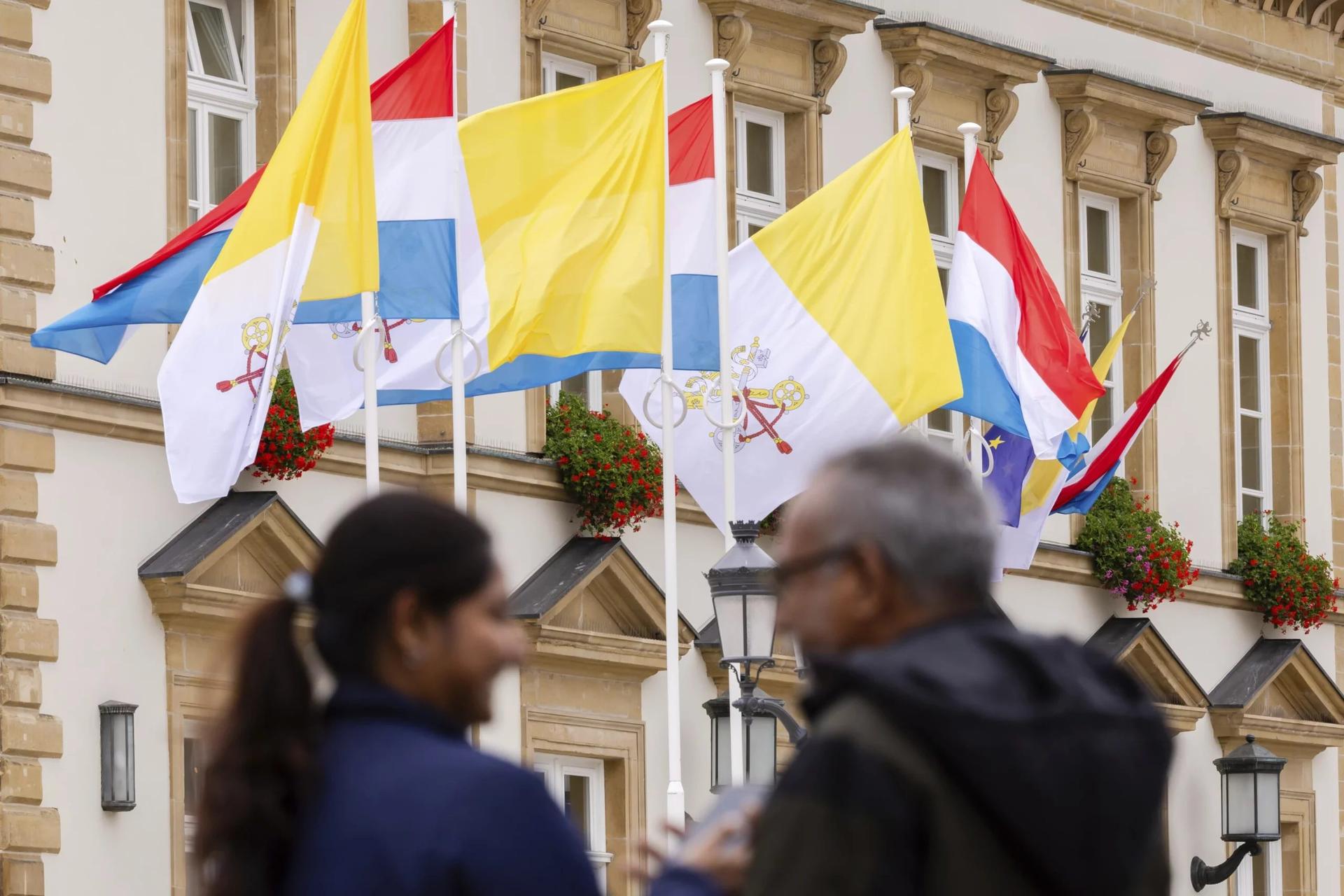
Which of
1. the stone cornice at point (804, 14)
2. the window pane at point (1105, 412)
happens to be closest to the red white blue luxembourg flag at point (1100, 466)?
the window pane at point (1105, 412)

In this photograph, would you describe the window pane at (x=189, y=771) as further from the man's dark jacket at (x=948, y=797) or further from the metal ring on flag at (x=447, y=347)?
the man's dark jacket at (x=948, y=797)

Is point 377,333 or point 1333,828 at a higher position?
point 377,333

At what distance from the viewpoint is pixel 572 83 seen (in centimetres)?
1795

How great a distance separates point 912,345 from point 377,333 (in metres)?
2.67

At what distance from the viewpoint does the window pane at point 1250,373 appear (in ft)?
77.4

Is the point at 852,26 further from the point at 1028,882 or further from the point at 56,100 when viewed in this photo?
the point at 1028,882

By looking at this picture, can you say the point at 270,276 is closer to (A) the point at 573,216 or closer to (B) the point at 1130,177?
(A) the point at 573,216

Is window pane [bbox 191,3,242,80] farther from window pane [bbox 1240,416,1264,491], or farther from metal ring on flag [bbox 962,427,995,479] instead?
window pane [bbox 1240,416,1264,491]

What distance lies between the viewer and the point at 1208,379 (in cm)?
2275

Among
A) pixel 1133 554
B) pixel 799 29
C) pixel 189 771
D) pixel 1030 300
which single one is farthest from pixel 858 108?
pixel 189 771

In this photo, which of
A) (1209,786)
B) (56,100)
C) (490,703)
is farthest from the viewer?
(1209,786)

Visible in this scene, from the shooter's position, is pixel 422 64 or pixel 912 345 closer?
pixel 422 64

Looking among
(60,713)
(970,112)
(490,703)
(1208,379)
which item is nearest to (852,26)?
(970,112)

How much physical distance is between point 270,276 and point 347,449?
3567mm
